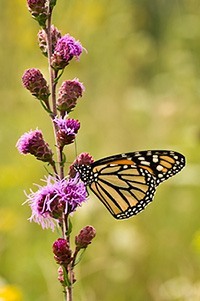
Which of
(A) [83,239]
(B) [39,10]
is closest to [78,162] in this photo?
(A) [83,239]

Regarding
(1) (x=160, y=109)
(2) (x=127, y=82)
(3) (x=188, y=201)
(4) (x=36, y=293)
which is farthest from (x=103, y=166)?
(2) (x=127, y=82)

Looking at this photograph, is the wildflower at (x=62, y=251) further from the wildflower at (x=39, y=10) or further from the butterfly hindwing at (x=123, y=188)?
the wildflower at (x=39, y=10)

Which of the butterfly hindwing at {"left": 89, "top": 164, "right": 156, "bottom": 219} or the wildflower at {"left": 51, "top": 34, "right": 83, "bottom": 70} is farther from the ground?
the wildflower at {"left": 51, "top": 34, "right": 83, "bottom": 70}

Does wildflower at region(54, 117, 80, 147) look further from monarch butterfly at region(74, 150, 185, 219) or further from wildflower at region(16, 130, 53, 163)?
monarch butterfly at region(74, 150, 185, 219)

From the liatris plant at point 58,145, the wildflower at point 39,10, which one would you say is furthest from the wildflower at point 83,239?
the wildflower at point 39,10

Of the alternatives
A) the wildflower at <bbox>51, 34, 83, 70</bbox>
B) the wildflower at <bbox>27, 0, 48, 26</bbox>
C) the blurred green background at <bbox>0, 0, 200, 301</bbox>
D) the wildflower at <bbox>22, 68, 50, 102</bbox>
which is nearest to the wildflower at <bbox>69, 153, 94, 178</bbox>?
the wildflower at <bbox>22, 68, 50, 102</bbox>

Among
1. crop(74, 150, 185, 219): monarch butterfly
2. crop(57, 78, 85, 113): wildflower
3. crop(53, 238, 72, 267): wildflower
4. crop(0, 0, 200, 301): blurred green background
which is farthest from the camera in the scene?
crop(0, 0, 200, 301): blurred green background
